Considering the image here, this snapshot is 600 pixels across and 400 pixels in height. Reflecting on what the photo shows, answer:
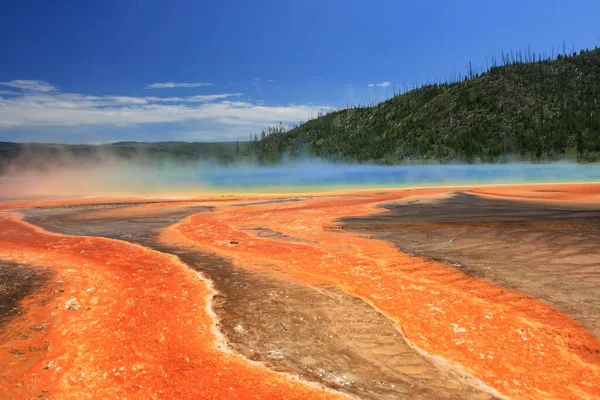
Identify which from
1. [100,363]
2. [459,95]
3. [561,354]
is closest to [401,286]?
[561,354]

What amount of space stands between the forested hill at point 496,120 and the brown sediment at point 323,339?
271 feet

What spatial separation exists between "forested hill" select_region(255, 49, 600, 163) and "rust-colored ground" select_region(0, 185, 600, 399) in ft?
264

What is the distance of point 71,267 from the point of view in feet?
39.4

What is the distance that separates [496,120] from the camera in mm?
103188

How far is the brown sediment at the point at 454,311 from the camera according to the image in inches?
249

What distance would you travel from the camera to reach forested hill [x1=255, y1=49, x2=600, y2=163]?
88.2m

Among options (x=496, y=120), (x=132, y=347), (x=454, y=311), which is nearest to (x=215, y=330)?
(x=132, y=347)

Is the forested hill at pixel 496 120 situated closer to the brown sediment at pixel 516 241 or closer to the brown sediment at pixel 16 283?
the brown sediment at pixel 516 241

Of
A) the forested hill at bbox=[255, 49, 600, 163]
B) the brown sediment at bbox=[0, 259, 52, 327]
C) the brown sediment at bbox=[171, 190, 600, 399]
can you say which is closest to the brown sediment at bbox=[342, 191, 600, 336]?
the brown sediment at bbox=[171, 190, 600, 399]

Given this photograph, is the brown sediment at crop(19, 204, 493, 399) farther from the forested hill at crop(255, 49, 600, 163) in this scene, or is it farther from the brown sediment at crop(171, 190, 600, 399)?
the forested hill at crop(255, 49, 600, 163)

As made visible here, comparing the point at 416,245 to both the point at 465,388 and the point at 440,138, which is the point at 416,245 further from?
the point at 440,138

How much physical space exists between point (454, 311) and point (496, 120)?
105438 millimetres

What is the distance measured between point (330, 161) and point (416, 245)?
122513mm

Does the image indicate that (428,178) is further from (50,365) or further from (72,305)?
(50,365)
